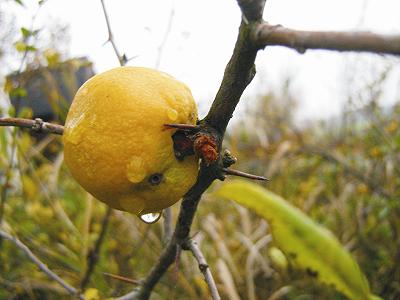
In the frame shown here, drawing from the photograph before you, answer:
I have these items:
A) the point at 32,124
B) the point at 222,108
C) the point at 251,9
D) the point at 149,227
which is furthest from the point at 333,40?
the point at 149,227

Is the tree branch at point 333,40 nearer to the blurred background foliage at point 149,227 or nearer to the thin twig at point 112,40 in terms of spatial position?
the thin twig at point 112,40

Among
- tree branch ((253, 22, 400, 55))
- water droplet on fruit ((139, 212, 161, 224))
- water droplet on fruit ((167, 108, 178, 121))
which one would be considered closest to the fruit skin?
water droplet on fruit ((167, 108, 178, 121))

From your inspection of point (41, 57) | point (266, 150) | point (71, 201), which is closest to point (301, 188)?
point (266, 150)

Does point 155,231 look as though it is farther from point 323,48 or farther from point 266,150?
point 323,48

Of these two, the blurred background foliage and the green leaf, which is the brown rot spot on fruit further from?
the blurred background foliage

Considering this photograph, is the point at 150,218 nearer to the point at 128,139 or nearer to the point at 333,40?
the point at 128,139
